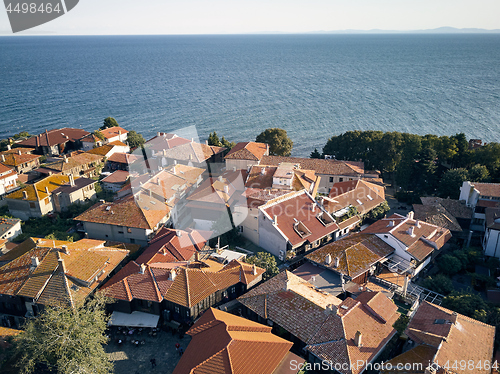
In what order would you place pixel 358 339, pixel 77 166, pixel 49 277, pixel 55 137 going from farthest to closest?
pixel 55 137 < pixel 77 166 < pixel 49 277 < pixel 358 339

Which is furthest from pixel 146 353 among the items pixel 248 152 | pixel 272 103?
pixel 272 103

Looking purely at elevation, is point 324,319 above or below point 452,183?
above

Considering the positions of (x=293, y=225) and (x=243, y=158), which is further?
(x=243, y=158)

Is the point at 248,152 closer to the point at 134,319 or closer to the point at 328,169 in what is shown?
the point at 328,169

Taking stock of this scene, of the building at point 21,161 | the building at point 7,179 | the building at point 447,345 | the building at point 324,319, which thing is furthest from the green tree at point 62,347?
the building at point 21,161

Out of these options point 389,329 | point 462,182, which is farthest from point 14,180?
point 462,182

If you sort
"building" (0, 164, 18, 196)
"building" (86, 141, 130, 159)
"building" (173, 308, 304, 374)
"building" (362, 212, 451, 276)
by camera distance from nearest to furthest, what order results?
"building" (173, 308, 304, 374) → "building" (362, 212, 451, 276) → "building" (0, 164, 18, 196) → "building" (86, 141, 130, 159)

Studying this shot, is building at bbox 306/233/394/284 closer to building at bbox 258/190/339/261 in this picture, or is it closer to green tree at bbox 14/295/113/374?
building at bbox 258/190/339/261

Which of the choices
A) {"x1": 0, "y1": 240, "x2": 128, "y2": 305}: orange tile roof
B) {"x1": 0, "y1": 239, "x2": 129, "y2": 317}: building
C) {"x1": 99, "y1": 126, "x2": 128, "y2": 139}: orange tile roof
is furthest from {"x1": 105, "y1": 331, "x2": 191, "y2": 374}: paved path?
{"x1": 99, "y1": 126, "x2": 128, "y2": 139}: orange tile roof
